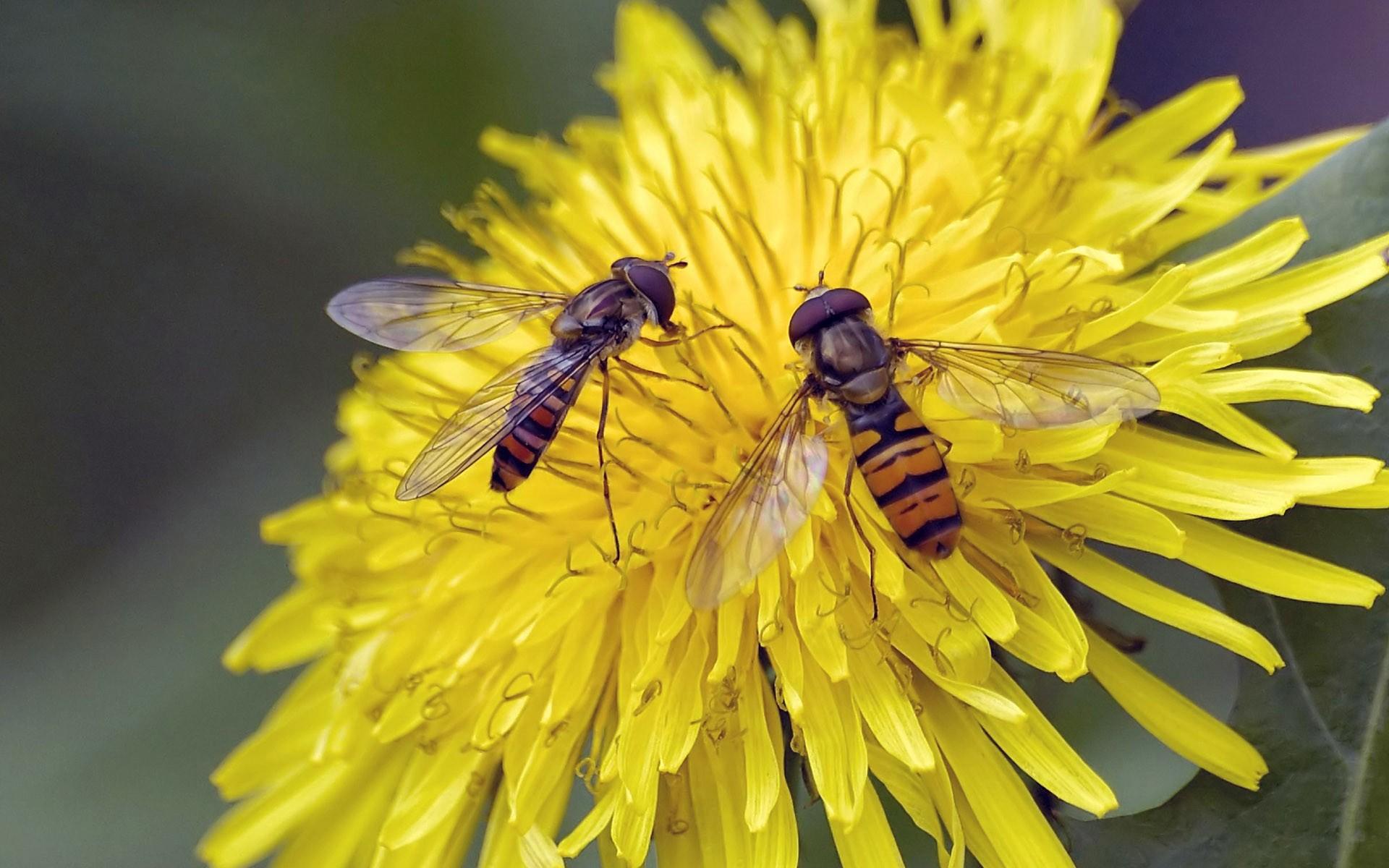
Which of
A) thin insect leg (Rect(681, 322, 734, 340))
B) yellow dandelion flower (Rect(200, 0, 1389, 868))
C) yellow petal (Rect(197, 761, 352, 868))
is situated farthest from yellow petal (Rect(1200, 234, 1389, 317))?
yellow petal (Rect(197, 761, 352, 868))

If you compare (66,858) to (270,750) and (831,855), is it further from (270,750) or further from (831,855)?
(831,855)

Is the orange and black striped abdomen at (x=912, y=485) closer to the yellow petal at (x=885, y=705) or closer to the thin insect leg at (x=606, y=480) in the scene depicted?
the yellow petal at (x=885, y=705)

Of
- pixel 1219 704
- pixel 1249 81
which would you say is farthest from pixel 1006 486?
pixel 1249 81

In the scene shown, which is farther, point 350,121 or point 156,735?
point 350,121

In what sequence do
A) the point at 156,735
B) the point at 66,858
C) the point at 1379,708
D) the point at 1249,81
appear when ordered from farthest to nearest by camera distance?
the point at 1249,81 < the point at 156,735 < the point at 66,858 < the point at 1379,708

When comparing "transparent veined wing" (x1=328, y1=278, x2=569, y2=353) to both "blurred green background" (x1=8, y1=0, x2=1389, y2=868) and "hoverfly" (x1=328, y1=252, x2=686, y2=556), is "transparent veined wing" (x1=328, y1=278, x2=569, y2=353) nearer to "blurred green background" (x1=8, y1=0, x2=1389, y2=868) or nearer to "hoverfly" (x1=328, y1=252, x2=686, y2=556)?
"hoverfly" (x1=328, y1=252, x2=686, y2=556)

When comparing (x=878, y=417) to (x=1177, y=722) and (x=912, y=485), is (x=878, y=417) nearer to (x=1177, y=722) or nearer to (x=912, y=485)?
(x=912, y=485)
